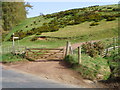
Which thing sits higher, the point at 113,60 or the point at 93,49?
the point at 93,49

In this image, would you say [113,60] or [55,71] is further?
[113,60]

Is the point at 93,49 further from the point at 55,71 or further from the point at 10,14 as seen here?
the point at 10,14

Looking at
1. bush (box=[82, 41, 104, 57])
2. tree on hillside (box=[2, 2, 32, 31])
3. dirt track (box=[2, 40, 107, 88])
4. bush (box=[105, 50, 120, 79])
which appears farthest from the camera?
tree on hillside (box=[2, 2, 32, 31])

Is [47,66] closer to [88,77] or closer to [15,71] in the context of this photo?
[15,71]

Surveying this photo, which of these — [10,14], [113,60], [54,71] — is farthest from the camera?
[10,14]

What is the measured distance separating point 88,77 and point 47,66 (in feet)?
13.5

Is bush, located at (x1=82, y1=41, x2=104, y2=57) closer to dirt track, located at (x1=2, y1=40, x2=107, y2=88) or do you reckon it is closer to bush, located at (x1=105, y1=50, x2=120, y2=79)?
bush, located at (x1=105, y1=50, x2=120, y2=79)

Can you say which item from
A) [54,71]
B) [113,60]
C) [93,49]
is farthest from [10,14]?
[54,71]

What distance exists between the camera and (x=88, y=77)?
52.4 ft

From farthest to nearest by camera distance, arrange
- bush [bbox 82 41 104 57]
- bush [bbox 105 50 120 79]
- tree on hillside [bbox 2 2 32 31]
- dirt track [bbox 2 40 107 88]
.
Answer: tree on hillside [bbox 2 2 32 31] < bush [bbox 82 41 104 57] < bush [bbox 105 50 120 79] < dirt track [bbox 2 40 107 88]

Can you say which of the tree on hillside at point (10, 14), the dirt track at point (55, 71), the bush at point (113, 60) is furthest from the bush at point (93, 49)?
the tree on hillside at point (10, 14)

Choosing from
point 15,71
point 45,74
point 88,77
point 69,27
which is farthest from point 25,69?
point 69,27

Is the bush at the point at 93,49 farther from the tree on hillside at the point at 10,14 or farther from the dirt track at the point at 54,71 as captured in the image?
the tree on hillside at the point at 10,14

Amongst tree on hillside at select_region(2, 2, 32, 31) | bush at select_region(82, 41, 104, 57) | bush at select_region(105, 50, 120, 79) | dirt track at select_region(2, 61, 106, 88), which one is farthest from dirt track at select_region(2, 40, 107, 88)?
tree on hillside at select_region(2, 2, 32, 31)
